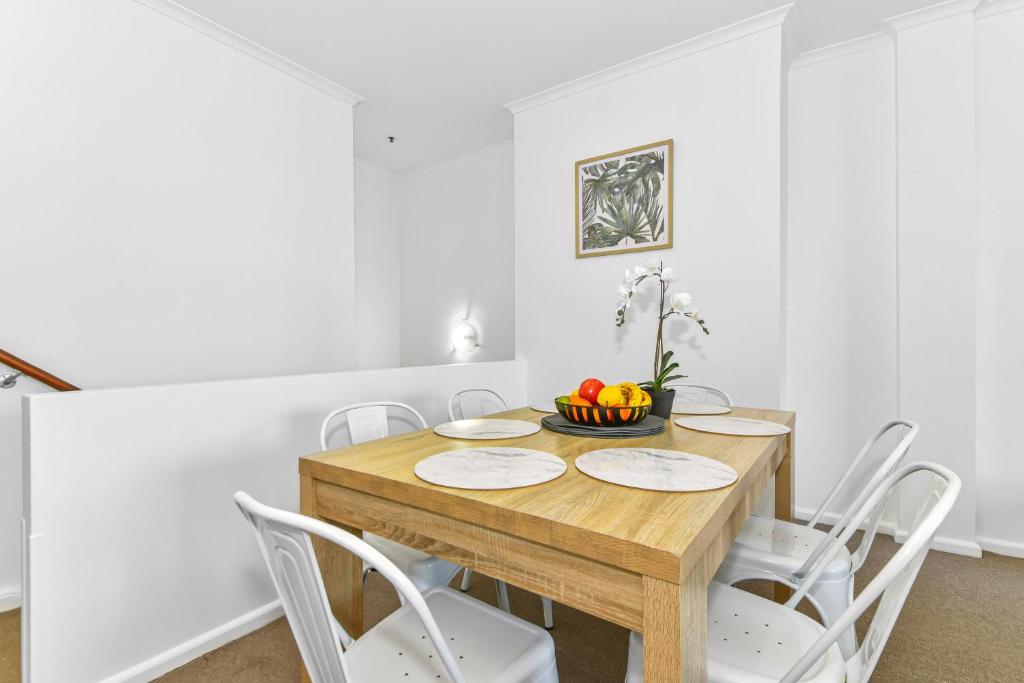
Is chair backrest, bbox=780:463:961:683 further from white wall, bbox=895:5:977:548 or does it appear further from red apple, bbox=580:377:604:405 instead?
white wall, bbox=895:5:977:548

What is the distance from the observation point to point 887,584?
689mm

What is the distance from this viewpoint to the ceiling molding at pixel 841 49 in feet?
8.27

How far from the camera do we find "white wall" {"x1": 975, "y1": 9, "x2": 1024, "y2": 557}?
7.51 ft

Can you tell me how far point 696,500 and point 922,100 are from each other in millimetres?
2683

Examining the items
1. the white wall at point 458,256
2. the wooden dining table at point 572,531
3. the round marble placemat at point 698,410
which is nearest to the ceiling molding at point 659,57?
the white wall at point 458,256

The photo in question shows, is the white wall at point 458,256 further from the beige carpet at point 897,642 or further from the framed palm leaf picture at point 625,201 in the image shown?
the beige carpet at point 897,642

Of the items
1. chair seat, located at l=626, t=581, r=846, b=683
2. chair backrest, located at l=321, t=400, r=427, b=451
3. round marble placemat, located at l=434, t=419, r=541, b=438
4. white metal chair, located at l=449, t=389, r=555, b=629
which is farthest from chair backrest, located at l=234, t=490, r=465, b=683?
white metal chair, located at l=449, t=389, r=555, b=629

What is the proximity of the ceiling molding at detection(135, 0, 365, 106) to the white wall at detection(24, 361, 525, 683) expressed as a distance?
6.30 feet

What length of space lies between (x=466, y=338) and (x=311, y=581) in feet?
11.6

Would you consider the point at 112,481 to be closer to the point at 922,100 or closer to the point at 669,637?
the point at 669,637

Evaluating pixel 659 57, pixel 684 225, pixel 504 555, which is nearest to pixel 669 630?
pixel 504 555

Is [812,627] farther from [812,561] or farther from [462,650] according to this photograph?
[462,650]

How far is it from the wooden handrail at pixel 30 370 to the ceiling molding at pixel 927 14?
13.0 feet

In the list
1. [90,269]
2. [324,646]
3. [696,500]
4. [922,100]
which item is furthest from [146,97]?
[922,100]
